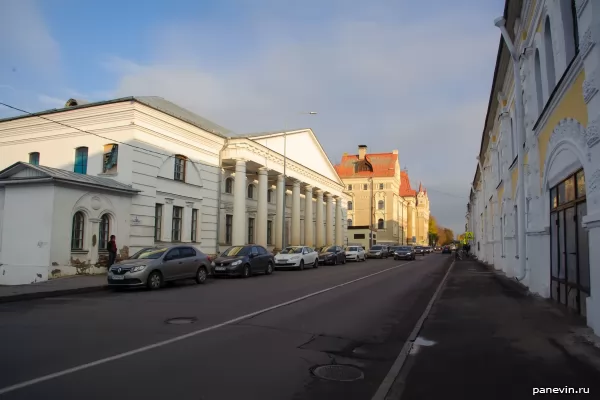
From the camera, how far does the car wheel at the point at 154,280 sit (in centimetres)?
1496

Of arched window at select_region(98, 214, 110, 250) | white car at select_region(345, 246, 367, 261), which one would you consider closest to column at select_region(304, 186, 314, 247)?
white car at select_region(345, 246, 367, 261)

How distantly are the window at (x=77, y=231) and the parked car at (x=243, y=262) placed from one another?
5.93 metres

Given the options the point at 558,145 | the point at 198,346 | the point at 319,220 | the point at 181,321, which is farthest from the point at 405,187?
the point at 198,346

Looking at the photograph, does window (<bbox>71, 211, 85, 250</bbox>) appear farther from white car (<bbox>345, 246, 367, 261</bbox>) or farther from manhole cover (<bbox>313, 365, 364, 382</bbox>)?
white car (<bbox>345, 246, 367, 261</bbox>)

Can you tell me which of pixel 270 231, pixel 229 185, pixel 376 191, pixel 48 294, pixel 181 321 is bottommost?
pixel 48 294

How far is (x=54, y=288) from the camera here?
14.0 m

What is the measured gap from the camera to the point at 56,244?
17.6 m

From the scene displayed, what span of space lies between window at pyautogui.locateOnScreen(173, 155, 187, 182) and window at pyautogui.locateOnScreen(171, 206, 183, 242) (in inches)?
69.4

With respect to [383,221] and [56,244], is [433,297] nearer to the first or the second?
[56,244]

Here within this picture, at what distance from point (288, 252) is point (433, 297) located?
15366mm

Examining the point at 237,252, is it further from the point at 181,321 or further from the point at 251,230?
the point at 251,230

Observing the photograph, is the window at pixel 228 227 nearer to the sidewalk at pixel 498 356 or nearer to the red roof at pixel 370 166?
the sidewalk at pixel 498 356

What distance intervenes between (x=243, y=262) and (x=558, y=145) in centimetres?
1417

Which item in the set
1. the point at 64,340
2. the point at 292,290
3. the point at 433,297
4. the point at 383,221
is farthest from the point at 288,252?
the point at 383,221
